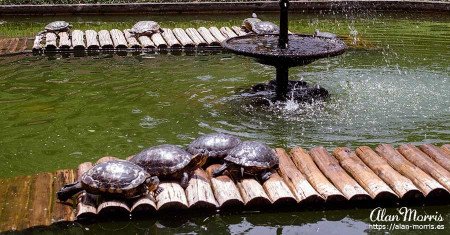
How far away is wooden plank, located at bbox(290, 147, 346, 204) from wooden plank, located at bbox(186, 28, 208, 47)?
20.4 feet

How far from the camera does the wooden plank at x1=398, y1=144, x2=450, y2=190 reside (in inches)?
207

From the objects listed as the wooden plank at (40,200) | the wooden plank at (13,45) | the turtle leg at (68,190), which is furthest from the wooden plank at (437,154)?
the wooden plank at (13,45)

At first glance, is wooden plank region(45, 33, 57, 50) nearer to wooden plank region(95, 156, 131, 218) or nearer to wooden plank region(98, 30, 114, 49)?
wooden plank region(98, 30, 114, 49)

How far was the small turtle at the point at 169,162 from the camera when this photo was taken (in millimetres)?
5137

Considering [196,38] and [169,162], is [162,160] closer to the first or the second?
[169,162]

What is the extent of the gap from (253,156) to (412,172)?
1599 millimetres

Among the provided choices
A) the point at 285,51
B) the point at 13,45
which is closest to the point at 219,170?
the point at 285,51

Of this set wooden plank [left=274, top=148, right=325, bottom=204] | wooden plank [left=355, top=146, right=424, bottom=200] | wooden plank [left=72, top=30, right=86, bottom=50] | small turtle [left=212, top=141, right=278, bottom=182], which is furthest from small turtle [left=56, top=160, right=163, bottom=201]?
wooden plank [left=72, top=30, right=86, bottom=50]

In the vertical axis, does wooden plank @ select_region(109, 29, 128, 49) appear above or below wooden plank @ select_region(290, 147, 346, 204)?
above

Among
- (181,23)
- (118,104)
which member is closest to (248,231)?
(118,104)

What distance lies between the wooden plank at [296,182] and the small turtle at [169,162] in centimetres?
85

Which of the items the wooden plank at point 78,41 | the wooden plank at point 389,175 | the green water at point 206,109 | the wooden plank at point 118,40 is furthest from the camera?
the wooden plank at point 118,40

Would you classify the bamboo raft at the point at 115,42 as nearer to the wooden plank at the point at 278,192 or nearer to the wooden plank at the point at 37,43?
the wooden plank at the point at 37,43

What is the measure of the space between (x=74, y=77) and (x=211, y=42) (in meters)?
3.42
